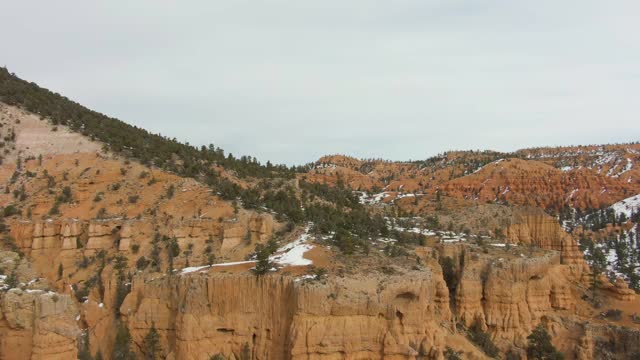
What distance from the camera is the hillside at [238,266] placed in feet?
75.9

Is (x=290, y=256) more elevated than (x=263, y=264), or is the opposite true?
(x=290, y=256)

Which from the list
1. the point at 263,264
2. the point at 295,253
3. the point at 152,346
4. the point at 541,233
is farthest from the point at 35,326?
the point at 541,233

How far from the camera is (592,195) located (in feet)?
368

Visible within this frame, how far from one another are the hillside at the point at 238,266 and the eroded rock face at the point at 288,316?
0.21ft

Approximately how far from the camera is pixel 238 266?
26.0 meters

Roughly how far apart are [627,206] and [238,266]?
103m

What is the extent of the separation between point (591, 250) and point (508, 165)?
146 feet

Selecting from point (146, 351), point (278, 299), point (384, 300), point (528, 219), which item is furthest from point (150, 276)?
point (528, 219)

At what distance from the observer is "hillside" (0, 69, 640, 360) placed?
2314 centimetres

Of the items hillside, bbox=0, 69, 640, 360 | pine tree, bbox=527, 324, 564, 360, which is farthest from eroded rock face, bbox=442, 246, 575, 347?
pine tree, bbox=527, 324, 564, 360

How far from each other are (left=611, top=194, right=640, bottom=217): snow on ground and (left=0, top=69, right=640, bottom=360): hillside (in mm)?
68483

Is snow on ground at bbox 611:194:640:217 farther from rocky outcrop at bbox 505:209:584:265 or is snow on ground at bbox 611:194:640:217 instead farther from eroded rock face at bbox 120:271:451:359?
eroded rock face at bbox 120:271:451:359

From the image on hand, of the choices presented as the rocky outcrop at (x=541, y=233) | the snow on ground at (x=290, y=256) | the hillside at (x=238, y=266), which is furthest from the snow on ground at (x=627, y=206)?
the snow on ground at (x=290, y=256)

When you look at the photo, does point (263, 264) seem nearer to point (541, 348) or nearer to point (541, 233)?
point (541, 348)
